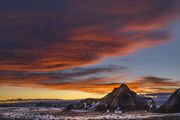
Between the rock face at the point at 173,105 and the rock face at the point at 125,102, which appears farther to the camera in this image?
the rock face at the point at 125,102

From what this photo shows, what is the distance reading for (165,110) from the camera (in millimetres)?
75438

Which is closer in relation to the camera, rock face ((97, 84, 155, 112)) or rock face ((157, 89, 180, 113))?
rock face ((157, 89, 180, 113))

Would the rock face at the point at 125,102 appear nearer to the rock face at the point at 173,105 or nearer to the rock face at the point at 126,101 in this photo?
the rock face at the point at 126,101

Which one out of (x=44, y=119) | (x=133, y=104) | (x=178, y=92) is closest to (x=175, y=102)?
(x=178, y=92)

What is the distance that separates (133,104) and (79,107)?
26188 millimetres

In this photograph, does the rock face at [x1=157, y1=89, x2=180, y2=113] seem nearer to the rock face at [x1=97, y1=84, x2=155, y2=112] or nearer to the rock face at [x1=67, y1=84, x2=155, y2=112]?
the rock face at [x1=67, y1=84, x2=155, y2=112]

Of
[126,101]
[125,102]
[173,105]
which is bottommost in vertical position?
[173,105]

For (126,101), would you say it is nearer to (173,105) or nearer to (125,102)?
(125,102)

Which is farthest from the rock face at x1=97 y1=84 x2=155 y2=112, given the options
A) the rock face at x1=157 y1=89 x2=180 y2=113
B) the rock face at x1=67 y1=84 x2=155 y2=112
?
the rock face at x1=157 y1=89 x2=180 y2=113

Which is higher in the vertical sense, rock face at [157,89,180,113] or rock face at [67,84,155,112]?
rock face at [67,84,155,112]

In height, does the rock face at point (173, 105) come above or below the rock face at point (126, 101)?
below

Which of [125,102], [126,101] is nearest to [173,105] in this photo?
[126,101]

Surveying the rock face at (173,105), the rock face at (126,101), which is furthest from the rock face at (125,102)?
the rock face at (173,105)

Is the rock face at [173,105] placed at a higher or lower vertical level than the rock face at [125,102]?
lower
